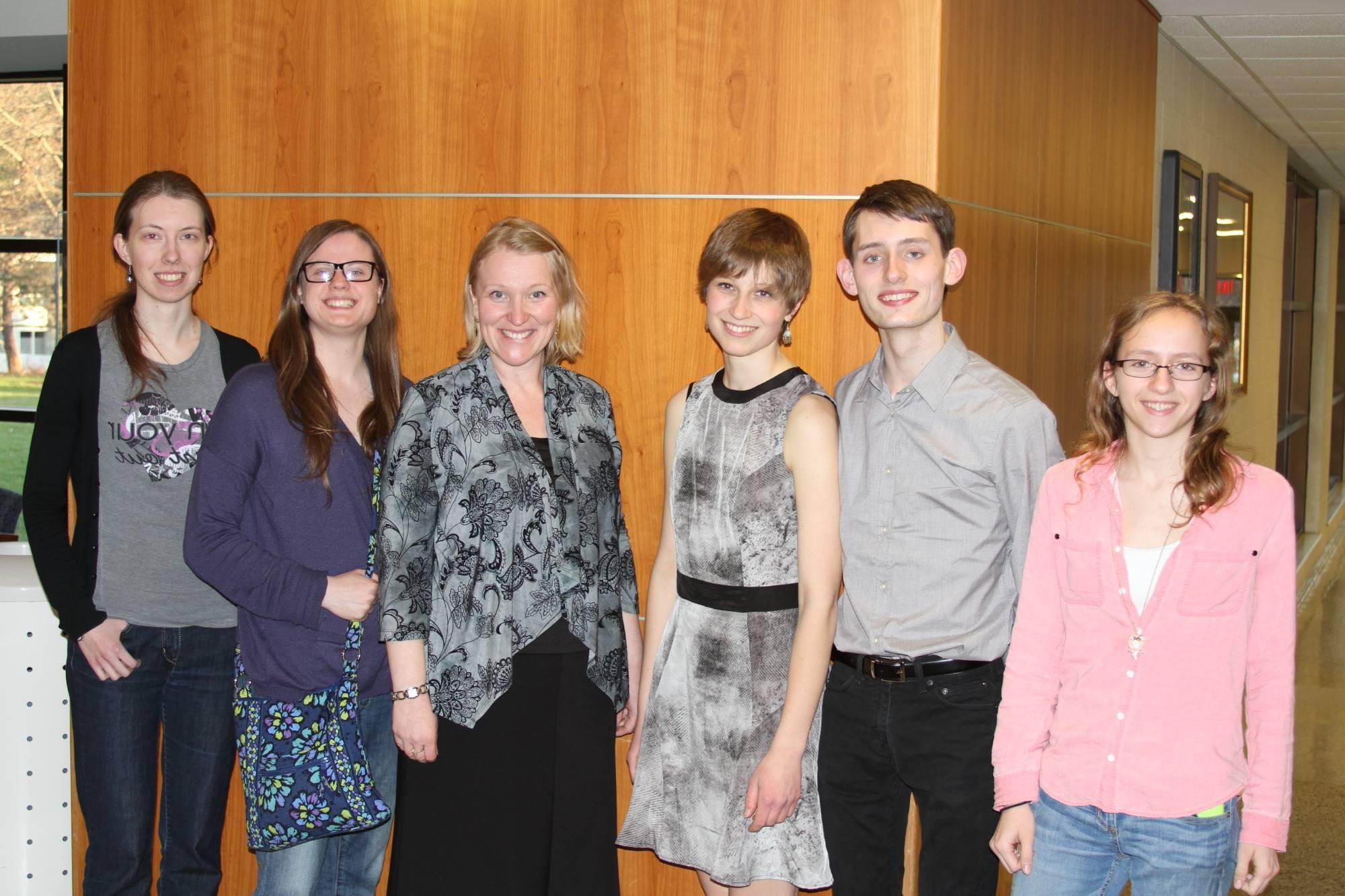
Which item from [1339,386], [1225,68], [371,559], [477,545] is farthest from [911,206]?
[1339,386]

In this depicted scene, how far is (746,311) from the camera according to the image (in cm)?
227

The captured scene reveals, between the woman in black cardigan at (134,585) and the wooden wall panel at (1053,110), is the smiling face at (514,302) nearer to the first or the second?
the woman in black cardigan at (134,585)

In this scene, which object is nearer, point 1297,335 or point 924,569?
point 924,569

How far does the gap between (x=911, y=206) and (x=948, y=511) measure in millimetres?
587

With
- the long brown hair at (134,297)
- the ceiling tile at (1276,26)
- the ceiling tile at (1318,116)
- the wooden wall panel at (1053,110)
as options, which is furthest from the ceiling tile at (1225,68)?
the long brown hair at (134,297)

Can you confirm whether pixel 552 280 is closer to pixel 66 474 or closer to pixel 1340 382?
pixel 66 474

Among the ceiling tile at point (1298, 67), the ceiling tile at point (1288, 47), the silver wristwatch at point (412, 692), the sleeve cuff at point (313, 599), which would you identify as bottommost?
the silver wristwatch at point (412, 692)

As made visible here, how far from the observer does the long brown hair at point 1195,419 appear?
2.02 m

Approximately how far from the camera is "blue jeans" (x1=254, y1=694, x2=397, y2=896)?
94.8 inches

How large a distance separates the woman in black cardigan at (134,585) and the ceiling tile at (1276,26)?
4.70m

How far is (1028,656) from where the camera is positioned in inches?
84.0

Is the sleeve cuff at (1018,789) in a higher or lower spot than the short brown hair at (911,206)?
lower

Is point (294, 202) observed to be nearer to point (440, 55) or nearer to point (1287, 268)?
point (440, 55)

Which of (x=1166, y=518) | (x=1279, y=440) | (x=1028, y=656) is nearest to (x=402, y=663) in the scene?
(x=1028, y=656)
